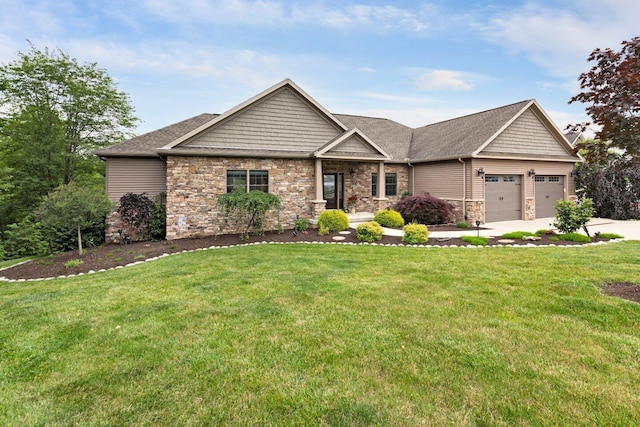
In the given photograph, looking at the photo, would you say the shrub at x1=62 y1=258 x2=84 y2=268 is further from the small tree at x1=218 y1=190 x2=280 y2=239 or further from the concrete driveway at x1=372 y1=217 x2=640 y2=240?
the concrete driveway at x1=372 y1=217 x2=640 y2=240

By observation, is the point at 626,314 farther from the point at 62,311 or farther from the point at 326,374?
the point at 62,311

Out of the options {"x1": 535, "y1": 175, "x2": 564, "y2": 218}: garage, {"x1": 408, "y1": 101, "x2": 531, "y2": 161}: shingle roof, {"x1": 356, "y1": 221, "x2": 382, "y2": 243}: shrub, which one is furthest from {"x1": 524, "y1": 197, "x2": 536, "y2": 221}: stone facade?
{"x1": 356, "y1": 221, "x2": 382, "y2": 243}: shrub

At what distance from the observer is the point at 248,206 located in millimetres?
10867

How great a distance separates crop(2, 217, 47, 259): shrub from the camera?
13.5 meters

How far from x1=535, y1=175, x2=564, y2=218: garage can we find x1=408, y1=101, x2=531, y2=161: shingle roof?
153 inches

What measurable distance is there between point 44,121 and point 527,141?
2518 cm

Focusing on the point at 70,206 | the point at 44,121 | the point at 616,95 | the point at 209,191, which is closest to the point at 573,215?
the point at 616,95

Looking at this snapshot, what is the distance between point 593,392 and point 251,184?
11273 mm

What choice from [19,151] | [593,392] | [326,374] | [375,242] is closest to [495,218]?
[375,242]

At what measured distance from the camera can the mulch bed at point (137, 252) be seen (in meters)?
7.40

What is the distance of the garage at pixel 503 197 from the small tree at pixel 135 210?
587 inches

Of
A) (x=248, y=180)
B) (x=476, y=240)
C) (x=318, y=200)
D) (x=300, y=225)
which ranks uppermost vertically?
(x=248, y=180)

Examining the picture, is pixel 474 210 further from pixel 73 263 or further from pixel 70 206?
pixel 70 206

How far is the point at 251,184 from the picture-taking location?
12.2 meters
